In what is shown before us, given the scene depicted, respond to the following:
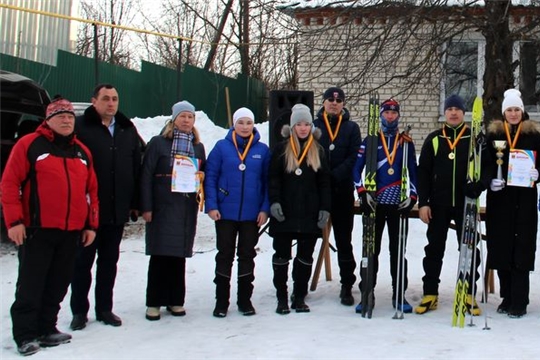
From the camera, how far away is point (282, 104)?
722cm

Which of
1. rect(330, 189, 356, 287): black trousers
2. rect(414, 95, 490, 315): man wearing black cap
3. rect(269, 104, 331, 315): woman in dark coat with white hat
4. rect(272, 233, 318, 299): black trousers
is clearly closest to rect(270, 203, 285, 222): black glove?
rect(269, 104, 331, 315): woman in dark coat with white hat

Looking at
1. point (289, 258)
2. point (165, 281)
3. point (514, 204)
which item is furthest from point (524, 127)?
point (165, 281)

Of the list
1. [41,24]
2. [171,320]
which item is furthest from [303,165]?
[41,24]

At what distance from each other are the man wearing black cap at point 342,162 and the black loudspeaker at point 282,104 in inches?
49.8

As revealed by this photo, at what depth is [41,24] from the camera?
1195cm

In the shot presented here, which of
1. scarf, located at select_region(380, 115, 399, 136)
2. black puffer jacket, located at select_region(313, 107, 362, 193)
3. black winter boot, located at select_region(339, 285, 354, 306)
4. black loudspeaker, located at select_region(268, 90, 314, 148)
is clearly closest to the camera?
scarf, located at select_region(380, 115, 399, 136)

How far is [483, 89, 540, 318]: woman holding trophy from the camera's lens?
5.31 metres

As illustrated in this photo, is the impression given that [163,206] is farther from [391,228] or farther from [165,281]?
[391,228]

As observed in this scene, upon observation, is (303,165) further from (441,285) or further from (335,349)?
(441,285)

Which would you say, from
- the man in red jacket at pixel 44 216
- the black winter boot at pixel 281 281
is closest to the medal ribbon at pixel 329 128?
the black winter boot at pixel 281 281

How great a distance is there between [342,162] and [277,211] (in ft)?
2.97

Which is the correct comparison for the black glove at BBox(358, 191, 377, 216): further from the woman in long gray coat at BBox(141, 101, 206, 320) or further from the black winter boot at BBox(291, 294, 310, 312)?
the woman in long gray coat at BBox(141, 101, 206, 320)

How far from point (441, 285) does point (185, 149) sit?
3.34 metres

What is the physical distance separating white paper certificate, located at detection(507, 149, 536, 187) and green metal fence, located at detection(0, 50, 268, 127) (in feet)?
31.3
